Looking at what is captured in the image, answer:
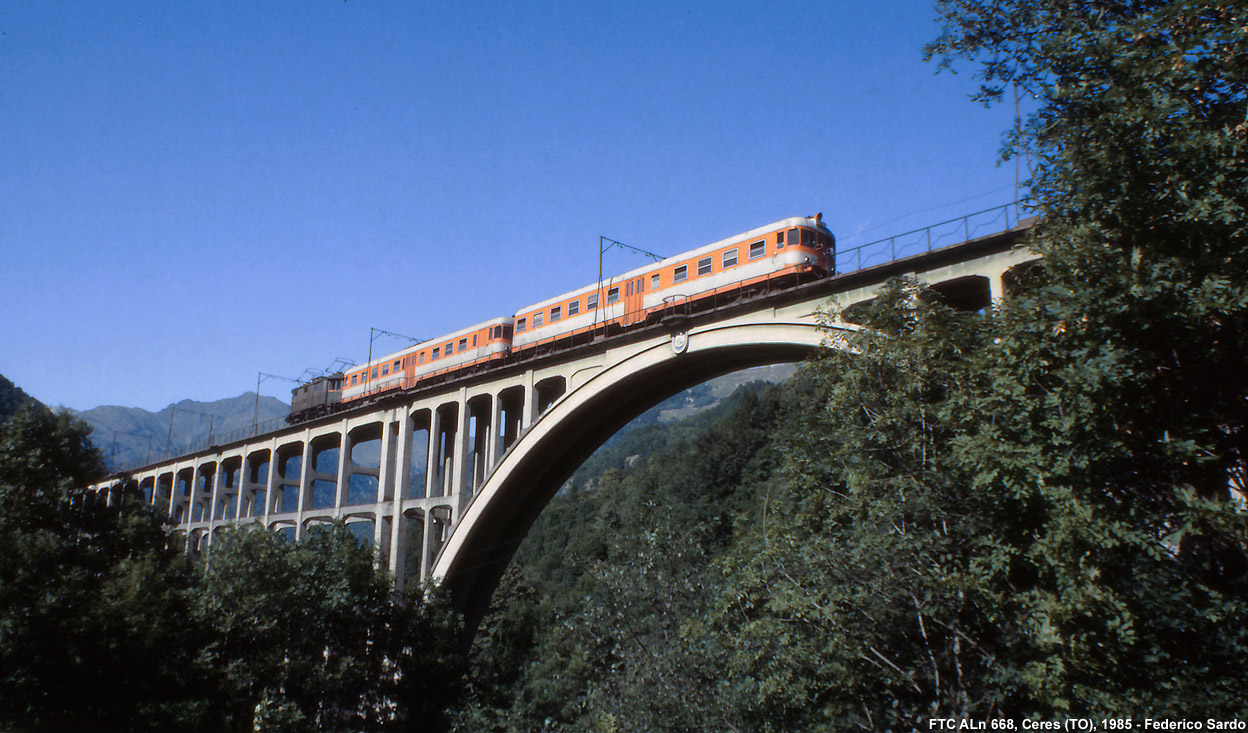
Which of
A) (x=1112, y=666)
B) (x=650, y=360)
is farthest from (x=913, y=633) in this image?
(x=650, y=360)

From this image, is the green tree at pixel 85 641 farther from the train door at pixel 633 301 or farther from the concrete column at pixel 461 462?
the train door at pixel 633 301

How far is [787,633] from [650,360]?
13.2 metres

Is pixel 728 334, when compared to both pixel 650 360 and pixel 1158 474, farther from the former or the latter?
pixel 1158 474

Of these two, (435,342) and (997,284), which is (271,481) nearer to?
(435,342)

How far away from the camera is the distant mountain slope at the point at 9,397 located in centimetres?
7980

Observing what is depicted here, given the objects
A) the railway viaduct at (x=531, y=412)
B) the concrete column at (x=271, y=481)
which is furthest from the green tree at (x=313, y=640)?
the concrete column at (x=271, y=481)

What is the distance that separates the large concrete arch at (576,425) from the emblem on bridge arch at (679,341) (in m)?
0.03

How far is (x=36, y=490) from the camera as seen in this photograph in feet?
73.5

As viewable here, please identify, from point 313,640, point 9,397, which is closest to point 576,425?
point 313,640

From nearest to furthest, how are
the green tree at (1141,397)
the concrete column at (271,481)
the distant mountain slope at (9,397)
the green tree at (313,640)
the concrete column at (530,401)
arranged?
the green tree at (1141,397), the green tree at (313,640), the concrete column at (530,401), the concrete column at (271,481), the distant mountain slope at (9,397)

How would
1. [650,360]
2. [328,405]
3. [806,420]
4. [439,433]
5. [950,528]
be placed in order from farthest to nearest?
[328,405]
[439,433]
[650,360]
[806,420]
[950,528]

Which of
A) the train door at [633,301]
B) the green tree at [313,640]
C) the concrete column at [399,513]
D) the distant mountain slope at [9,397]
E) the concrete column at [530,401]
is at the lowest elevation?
→ the green tree at [313,640]

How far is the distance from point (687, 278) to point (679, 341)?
7.06ft

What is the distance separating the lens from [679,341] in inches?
944
